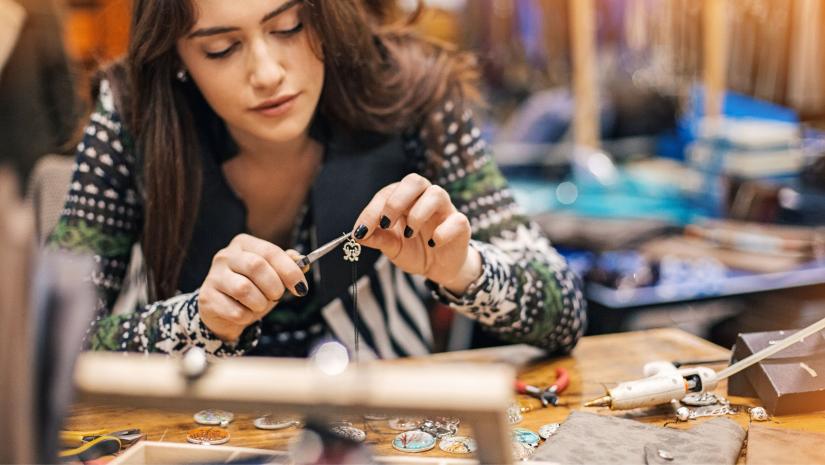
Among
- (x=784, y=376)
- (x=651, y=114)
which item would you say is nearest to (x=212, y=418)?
(x=784, y=376)

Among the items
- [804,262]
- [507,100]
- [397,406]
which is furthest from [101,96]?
[507,100]

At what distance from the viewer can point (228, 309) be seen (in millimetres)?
1007

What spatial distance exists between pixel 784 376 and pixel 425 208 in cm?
43

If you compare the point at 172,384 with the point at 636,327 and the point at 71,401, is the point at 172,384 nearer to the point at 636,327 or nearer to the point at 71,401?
the point at 71,401

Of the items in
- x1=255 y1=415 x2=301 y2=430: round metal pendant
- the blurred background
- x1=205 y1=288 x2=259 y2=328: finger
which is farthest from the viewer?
the blurred background

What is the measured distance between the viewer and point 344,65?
124 centimetres

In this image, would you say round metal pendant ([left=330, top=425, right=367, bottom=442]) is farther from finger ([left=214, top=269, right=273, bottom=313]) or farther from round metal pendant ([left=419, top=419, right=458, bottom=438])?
finger ([left=214, top=269, right=273, bottom=313])

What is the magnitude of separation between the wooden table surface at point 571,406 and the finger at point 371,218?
21cm

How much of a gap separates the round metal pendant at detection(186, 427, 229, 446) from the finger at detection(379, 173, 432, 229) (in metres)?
0.28

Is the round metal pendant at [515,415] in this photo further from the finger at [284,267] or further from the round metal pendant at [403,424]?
the finger at [284,267]

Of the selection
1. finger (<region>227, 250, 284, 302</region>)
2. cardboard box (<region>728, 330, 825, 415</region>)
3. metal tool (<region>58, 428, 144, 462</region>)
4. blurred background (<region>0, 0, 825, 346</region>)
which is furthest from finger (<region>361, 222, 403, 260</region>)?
blurred background (<region>0, 0, 825, 346</region>)

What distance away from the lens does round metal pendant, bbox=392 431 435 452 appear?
2.80 feet

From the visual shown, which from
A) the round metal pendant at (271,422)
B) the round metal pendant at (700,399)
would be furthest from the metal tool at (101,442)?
the round metal pendant at (700,399)

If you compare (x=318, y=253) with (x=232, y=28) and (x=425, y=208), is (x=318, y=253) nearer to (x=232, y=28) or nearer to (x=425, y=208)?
(x=425, y=208)
